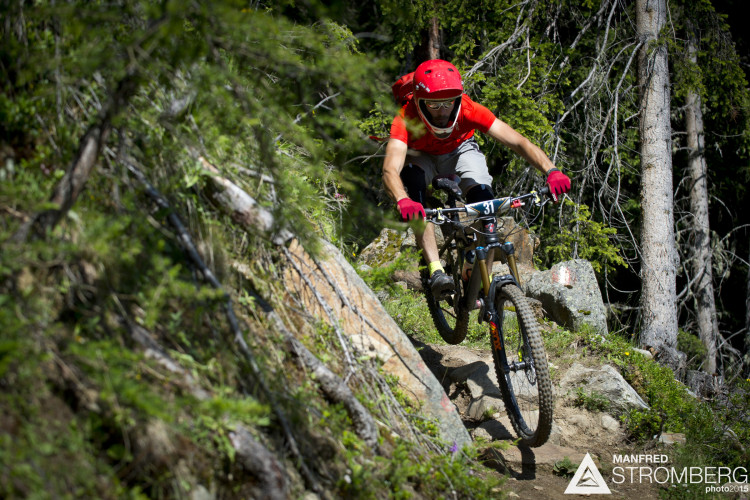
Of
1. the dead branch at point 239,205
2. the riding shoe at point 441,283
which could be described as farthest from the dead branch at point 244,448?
the riding shoe at point 441,283

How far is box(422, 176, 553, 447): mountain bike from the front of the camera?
12.9 feet

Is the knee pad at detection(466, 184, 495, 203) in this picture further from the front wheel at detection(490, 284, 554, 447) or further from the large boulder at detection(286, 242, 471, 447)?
the large boulder at detection(286, 242, 471, 447)

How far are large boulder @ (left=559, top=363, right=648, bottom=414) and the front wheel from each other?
723 mm

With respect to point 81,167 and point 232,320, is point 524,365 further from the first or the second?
point 81,167

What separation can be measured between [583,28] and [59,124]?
287 inches

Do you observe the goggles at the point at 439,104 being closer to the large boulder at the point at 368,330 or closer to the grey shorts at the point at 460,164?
the grey shorts at the point at 460,164

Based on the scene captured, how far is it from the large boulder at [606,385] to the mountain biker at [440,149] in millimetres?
1681

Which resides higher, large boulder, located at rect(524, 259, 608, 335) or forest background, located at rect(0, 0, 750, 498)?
forest background, located at rect(0, 0, 750, 498)

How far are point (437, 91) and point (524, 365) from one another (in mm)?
2142

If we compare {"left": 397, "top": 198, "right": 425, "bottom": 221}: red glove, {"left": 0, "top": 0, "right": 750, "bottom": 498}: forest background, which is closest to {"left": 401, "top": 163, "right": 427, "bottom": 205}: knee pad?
{"left": 397, "top": 198, "right": 425, "bottom": 221}: red glove

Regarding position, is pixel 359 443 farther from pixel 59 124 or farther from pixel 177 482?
pixel 59 124

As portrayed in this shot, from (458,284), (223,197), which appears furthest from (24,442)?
(458,284)

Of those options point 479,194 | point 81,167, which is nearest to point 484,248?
point 479,194

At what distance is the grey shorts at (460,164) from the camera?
4.92m
